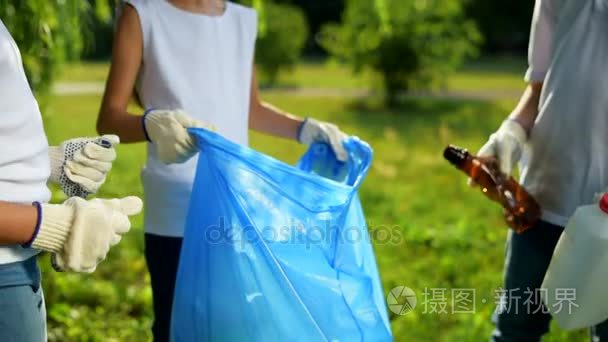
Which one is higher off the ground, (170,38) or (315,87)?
(170,38)

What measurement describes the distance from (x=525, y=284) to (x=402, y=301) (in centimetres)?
118

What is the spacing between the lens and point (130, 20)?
6.48 ft

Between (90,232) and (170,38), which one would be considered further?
(170,38)

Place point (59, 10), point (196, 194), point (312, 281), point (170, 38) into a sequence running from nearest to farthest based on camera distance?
point (312, 281) < point (196, 194) < point (170, 38) < point (59, 10)

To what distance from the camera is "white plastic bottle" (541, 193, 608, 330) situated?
1.81 meters

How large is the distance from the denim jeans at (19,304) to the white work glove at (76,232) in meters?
0.09

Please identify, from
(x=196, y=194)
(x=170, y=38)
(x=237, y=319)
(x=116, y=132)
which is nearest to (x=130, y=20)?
(x=170, y=38)

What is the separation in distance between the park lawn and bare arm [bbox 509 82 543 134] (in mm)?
1373

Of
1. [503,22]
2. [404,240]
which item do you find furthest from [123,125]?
[503,22]

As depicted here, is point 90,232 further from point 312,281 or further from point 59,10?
point 59,10

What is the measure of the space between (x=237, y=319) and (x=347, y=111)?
8640mm

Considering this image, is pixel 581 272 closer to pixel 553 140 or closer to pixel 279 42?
pixel 553 140

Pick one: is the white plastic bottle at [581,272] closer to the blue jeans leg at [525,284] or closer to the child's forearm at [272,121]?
the blue jeans leg at [525,284]

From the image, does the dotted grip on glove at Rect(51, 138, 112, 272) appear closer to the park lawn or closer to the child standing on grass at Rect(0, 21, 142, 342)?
the child standing on grass at Rect(0, 21, 142, 342)
